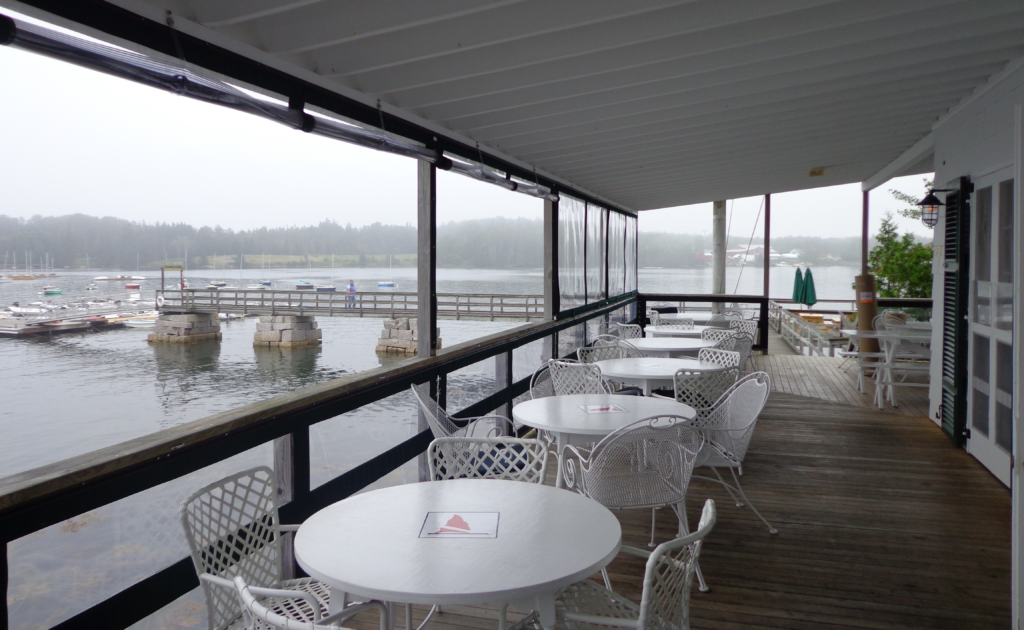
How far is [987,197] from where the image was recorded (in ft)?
15.4

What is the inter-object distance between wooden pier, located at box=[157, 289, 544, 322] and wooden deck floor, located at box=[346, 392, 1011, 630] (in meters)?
8.36

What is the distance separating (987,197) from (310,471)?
15.8 ft

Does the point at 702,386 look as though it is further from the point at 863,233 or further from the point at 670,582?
the point at 863,233

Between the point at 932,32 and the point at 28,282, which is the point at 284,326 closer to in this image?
the point at 28,282

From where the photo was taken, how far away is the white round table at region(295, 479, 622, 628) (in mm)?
1598

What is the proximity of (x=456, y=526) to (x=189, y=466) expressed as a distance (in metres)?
0.95

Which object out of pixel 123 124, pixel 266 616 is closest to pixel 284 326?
pixel 123 124

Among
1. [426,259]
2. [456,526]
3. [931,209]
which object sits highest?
[931,209]

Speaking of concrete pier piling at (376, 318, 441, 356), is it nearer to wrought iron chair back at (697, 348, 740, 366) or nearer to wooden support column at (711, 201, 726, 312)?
wooden support column at (711, 201, 726, 312)

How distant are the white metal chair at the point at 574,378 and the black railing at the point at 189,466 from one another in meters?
0.79

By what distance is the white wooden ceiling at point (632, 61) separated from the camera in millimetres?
2664

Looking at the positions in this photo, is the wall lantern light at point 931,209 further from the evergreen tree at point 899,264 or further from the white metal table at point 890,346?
the evergreen tree at point 899,264

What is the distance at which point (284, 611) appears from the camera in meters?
1.93

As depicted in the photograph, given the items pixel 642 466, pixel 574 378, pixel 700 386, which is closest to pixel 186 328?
pixel 574 378
